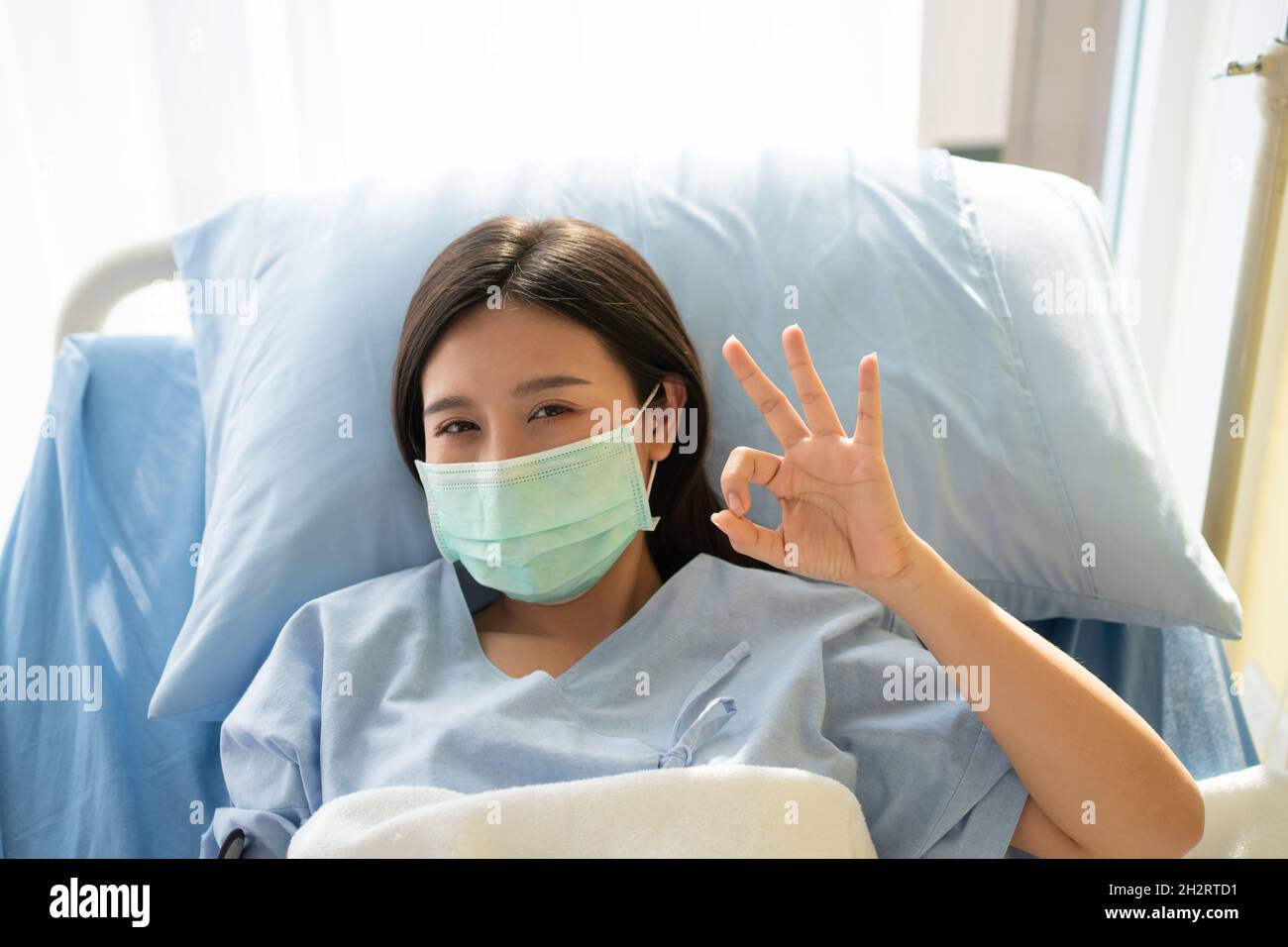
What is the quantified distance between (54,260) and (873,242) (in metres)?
1.64

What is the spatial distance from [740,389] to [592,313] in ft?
0.87

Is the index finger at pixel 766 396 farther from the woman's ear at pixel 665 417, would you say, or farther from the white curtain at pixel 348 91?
the white curtain at pixel 348 91

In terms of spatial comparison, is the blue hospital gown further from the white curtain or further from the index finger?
the white curtain

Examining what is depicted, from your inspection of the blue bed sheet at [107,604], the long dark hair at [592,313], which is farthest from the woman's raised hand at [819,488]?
the blue bed sheet at [107,604]

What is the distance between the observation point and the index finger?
0.99 m

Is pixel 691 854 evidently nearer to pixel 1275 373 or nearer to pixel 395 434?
pixel 395 434

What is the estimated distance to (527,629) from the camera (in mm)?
1283

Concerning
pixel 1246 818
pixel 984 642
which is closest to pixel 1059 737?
pixel 984 642

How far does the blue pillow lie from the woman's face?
215 mm

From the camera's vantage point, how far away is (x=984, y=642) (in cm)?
98

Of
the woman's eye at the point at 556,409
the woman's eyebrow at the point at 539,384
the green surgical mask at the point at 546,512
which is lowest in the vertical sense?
the green surgical mask at the point at 546,512

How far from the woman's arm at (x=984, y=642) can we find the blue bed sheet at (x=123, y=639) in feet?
1.63

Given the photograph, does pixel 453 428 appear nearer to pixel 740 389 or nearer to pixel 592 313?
pixel 592 313

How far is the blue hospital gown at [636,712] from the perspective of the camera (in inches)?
41.1
